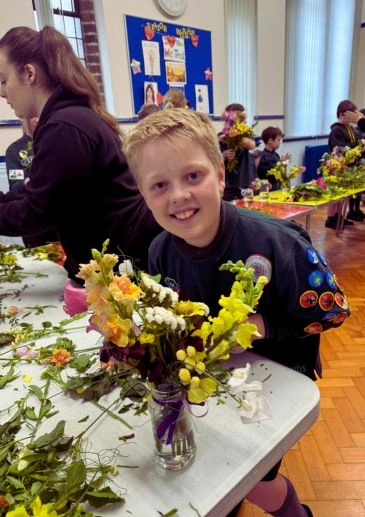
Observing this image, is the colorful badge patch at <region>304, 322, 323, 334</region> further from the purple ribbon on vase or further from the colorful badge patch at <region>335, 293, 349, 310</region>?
the purple ribbon on vase

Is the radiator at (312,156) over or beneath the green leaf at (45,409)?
beneath

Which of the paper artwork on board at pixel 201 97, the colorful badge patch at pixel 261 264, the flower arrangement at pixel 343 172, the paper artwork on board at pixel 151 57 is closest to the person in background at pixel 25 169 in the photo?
the colorful badge patch at pixel 261 264

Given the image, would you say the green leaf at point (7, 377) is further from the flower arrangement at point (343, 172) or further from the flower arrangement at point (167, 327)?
the flower arrangement at point (343, 172)

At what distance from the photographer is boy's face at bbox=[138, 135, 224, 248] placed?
Result: 0.80m

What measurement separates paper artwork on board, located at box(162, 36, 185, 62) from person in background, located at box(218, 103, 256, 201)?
137cm

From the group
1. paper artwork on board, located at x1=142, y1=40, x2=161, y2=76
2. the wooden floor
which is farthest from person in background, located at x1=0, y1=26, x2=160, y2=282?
paper artwork on board, located at x1=142, y1=40, x2=161, y2=76

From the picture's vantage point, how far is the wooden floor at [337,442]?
141 centimetres

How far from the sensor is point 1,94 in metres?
1.39

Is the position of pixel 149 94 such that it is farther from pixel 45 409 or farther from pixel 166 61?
pixel 45 409

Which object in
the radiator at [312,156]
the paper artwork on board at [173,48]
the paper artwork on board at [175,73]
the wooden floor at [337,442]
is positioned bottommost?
the wooden floor at [337,442]

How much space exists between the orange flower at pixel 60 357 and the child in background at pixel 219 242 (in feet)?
1.06

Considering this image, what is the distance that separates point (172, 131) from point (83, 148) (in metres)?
0.51

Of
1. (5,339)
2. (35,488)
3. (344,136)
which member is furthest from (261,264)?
(344,136)

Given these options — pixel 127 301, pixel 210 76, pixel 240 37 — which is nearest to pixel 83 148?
pixel 127 301
